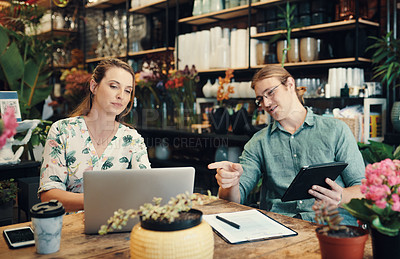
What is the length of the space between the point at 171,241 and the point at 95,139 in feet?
3.68

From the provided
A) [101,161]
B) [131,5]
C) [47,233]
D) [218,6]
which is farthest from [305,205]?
[131,5]

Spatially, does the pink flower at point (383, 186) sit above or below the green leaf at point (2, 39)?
below

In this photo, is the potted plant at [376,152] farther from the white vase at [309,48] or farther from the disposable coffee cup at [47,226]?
the disposable coffee cup at [47,226]

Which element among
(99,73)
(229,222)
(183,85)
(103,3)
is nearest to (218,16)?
(183,85)

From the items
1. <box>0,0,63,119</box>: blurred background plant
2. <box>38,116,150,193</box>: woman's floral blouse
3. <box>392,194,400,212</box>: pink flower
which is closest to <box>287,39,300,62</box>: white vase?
<box>38,116,150,193</box>: woman's floral blouse

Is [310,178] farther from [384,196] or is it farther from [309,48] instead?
[309,48]

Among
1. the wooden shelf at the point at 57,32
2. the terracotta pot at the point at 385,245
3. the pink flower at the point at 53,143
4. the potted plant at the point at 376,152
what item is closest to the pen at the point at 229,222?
the terracotta pot at the point at 385,245

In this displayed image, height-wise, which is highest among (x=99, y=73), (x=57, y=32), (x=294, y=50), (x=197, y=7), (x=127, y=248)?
(x=57, y=32)

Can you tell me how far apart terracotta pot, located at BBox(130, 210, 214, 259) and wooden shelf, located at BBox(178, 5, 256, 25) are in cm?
325

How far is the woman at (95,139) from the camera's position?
5.88 ft

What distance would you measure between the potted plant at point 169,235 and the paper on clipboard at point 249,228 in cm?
26

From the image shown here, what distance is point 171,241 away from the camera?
922mm

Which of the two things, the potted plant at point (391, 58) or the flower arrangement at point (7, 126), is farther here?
the potted plant at point (391, 58)

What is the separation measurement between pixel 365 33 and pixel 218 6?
1577mm
